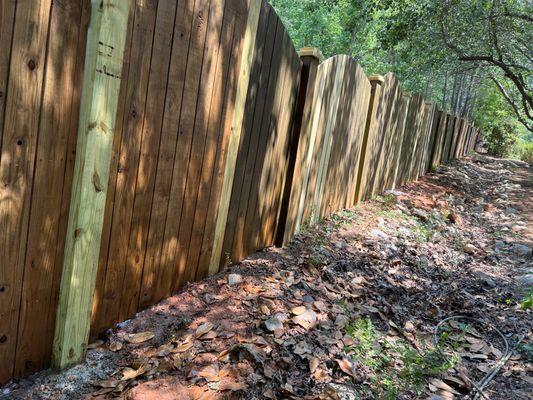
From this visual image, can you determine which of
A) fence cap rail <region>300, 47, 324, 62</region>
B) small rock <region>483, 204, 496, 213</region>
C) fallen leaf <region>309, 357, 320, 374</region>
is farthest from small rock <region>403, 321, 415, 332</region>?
small rock <region>483, 204, 496, 213</region>

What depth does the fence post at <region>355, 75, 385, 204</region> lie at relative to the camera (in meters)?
6.63

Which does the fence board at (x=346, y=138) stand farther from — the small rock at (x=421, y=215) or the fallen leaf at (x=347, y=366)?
the fallen leaf at (x=347, y=366)

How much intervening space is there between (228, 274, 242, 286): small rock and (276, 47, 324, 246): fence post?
3.56 ft

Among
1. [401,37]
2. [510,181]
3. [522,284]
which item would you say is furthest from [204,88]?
[510,181]

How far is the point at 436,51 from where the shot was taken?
12.3 metres

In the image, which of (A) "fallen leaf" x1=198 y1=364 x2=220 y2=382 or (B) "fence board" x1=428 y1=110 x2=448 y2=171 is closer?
(A) "fallen leaf" x1=198 y1=364 x2=220 y2=382

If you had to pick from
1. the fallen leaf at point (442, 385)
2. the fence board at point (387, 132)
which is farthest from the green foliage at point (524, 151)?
the fallen leaf at point (442, 385)

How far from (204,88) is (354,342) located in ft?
6.24

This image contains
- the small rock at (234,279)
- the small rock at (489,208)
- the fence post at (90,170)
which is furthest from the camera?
the small rock at (489,208)

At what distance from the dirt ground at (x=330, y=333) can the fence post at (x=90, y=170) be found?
275mm

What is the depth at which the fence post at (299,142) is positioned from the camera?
4262 mm

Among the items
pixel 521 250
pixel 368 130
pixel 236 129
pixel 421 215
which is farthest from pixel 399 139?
pixel 236 129

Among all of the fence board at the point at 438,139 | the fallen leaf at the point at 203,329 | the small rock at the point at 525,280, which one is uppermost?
the fence board at the point at 438,139

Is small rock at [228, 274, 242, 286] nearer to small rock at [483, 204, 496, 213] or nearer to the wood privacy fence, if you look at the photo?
the wood privacy fence
